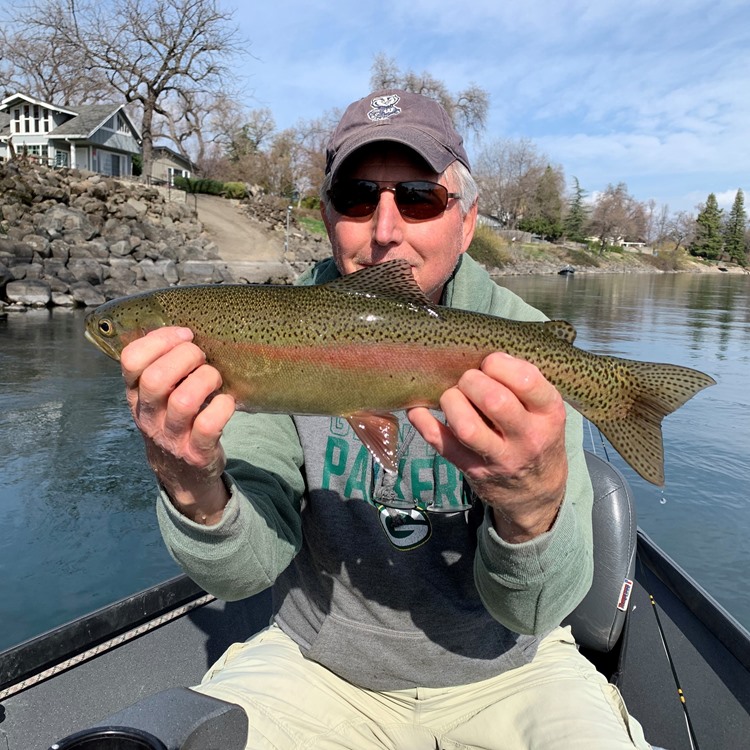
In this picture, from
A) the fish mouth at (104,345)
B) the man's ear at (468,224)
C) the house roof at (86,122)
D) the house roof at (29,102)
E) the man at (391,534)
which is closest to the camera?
the man at (391,534)

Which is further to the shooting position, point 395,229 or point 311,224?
point 311,224

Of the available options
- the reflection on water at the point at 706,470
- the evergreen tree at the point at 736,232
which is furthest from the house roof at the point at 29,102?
the evergreen tree at the point at 736,232

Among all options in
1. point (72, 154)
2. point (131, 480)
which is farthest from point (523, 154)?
point (131, 480)

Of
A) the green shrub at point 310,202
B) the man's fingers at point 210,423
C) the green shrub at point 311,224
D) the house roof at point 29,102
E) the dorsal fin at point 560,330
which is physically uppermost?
the house roof at point 29,102

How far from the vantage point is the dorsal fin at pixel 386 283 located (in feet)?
8.38

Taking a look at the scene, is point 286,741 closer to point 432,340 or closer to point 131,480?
point 432,340

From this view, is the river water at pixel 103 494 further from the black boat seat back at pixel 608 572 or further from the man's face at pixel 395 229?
the man's face at pixel 395 229

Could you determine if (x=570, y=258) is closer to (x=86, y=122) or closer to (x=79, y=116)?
(x=86, y=122)

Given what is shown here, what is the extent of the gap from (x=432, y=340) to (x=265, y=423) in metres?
1.01

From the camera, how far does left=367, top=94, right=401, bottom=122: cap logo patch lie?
120 inches

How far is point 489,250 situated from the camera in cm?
7269

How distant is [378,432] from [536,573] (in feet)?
2.48

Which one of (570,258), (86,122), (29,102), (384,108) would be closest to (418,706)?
(384,108)

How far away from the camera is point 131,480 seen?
8.60m
